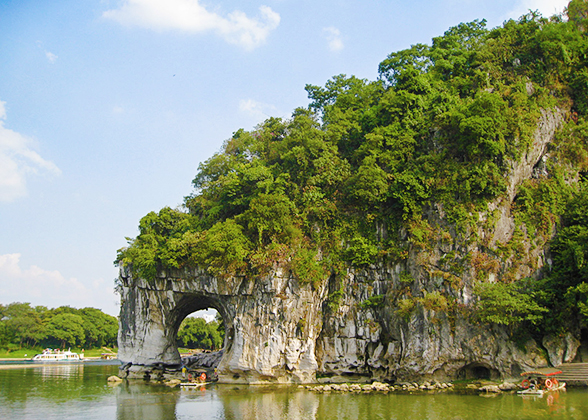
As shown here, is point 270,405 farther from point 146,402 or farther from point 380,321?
point 380,321

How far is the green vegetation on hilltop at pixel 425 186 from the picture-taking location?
25.8m

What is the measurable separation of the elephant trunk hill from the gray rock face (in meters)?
0.09

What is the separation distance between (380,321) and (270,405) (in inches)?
381

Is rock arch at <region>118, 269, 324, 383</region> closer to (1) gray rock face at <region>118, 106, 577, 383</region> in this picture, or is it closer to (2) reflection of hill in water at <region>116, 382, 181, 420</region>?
(1) gray rock face at <region>118, 106, 577, 383</region>

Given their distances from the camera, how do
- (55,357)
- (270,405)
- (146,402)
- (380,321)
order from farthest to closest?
(55,357), (380,321), (146,402), (270,405)

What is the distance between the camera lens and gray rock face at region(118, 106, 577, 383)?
24.2 metres

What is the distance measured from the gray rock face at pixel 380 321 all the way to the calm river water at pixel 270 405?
2376 mm

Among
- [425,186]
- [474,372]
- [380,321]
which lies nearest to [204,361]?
[380,321]

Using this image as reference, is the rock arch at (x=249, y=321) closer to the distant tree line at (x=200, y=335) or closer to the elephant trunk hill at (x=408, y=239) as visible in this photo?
the elephant trunk hill at (x=408, y=239)

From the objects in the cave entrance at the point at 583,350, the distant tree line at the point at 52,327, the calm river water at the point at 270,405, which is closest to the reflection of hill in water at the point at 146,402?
the calm river water at the point at 270,405

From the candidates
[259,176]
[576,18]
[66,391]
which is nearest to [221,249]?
[259,176]

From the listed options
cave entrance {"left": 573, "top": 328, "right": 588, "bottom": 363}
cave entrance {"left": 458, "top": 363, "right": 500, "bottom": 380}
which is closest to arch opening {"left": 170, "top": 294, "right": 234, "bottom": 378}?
cave entrance {"left": 458, "top": 363, "right": 500, "bottom": 380}

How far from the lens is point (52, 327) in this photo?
59812mm

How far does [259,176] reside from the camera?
30688mm
